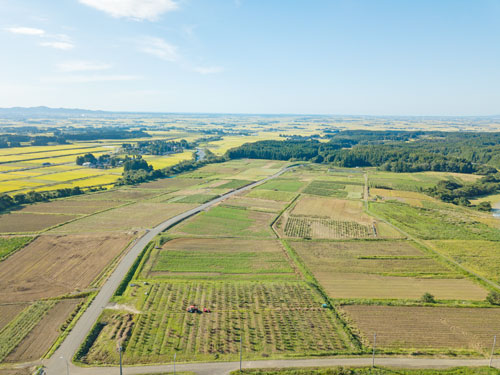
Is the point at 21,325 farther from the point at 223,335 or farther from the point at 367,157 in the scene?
the point at 367,157

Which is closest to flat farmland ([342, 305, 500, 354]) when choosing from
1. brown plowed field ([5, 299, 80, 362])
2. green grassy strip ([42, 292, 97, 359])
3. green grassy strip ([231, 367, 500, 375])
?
green grassy strip ([231, 367, 500, 375])

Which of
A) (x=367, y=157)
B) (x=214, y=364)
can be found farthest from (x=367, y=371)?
(x=367, y=157)

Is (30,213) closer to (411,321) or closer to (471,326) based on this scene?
(411,321)

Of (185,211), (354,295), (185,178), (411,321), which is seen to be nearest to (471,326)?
(411,321)

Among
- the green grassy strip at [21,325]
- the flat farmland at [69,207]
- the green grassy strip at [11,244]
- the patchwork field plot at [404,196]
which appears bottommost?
the green grassy strip at [21,325]

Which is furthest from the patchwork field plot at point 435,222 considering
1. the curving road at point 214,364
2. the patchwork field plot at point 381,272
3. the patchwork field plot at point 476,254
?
the curving road at point 214,364

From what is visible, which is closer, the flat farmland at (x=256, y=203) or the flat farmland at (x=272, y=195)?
the flat farmland at (x=256, y=203)

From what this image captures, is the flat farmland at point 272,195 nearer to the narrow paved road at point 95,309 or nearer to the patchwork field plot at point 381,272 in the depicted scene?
the narrow paved road at point 95,309

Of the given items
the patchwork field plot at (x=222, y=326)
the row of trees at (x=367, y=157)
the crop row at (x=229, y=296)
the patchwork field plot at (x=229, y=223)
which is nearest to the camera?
the patchwork field plot at (x=222, y=326)
